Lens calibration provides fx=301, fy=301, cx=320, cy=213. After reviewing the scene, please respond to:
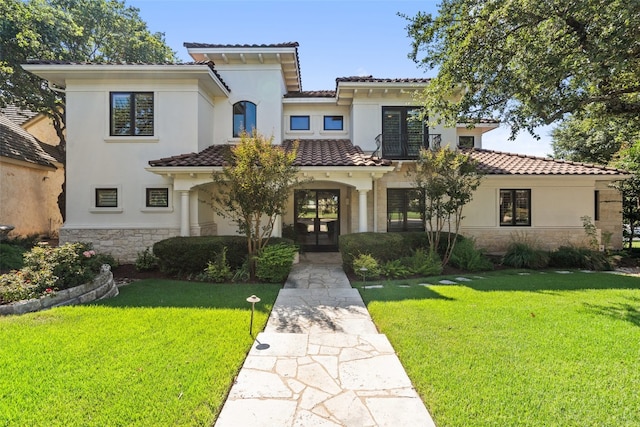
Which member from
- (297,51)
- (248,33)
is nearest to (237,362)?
(297,51)

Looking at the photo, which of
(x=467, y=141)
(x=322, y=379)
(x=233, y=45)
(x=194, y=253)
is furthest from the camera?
(x=467, y=141)

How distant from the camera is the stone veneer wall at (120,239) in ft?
36.9

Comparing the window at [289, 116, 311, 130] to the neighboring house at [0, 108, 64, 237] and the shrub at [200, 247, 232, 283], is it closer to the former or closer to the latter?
the shrub at [200, 247, 232, 283]

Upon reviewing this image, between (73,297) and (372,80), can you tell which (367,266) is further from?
(372,80)

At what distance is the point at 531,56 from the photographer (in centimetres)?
754

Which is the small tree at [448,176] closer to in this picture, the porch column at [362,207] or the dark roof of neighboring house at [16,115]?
the porch column at [362,207]

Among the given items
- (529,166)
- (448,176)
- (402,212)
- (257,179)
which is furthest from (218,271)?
(529,166)

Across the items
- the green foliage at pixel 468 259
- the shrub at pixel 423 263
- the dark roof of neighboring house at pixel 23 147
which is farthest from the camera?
the dark roof of neighboring house at pixel 23 147

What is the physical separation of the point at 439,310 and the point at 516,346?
5.25ft

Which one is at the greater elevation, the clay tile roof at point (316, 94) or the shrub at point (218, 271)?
the clay tile roof at point (316, 94)

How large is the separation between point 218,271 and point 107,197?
6.55m

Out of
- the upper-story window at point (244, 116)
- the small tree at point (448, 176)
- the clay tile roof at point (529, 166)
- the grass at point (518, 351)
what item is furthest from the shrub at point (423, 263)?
the upper-story window at point (244, 116)

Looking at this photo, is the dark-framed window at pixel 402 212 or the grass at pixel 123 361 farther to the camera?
the dark-framed window at pixel 402 212

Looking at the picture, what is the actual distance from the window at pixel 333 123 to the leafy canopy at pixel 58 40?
11140 mm
